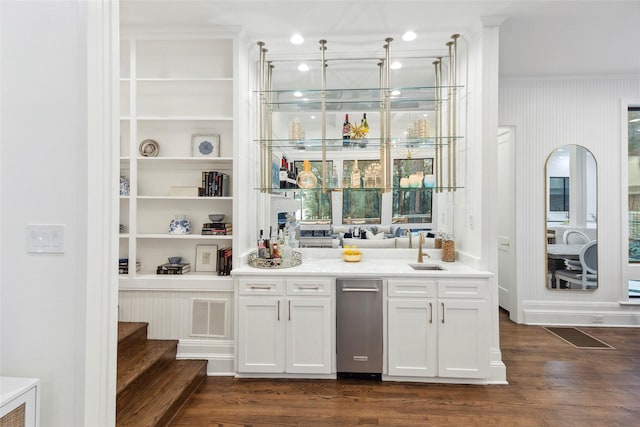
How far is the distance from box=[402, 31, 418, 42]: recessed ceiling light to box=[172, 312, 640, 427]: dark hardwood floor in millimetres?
3044

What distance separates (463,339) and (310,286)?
4.28ft

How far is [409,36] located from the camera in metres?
2.93

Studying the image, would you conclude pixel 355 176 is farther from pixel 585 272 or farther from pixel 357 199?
pixel 585 272

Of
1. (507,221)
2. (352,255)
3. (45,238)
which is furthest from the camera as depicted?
(507,221)

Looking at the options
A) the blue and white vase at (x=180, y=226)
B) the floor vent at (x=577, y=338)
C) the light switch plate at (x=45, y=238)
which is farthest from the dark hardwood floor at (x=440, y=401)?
the light switch plate at (x=45, y=238)

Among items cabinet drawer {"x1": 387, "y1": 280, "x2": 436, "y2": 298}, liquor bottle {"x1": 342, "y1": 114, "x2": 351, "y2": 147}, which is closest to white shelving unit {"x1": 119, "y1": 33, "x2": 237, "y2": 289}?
liquor bottle {"x1": 342, "y1": 114, "x2": 351, "y2": 147}

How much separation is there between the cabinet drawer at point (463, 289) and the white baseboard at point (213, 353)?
6.13 feet

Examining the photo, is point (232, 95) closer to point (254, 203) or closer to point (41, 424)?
point (254, 203)

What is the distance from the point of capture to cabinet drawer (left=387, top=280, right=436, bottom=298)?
102 inches

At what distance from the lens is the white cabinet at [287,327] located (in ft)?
8.64

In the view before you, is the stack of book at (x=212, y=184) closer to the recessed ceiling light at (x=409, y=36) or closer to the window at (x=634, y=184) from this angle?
the recessed ceiling light at (x=409, y=36)

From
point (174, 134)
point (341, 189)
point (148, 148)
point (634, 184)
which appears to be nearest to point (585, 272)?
point (634, 184)

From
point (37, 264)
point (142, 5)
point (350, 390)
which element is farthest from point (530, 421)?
point (142, 5)

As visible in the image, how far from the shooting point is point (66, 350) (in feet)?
4.58
